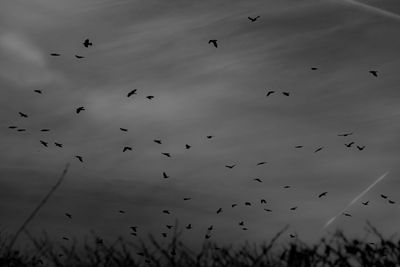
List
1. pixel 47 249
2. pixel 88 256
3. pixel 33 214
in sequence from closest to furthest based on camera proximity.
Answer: pixel 33 214 → pixel 47 249 → pixel 88 256

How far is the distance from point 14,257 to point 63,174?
13.9 metres

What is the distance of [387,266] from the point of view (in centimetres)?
2125

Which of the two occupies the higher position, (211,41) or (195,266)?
(211,41)

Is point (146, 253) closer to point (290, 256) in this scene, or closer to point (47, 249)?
point (47, 249)

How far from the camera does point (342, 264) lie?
1936 centimetres

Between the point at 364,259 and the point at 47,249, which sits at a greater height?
the point at 47,249

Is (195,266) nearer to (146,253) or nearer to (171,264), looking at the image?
(171,264)

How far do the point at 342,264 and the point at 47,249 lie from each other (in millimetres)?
11854

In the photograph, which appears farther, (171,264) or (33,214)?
(171,264)

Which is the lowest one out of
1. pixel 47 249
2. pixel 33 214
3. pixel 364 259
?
pixel 364 259

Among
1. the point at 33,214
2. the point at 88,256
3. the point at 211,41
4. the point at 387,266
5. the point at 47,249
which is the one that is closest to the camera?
the point at 33,214

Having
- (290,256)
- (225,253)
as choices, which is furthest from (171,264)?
(290,256)

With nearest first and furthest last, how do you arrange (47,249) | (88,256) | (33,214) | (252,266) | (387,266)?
(33,214) → (47,249) → (252,266) → (88,256) → (387,266)

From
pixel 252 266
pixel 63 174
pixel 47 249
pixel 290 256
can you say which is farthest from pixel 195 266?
pixel 63 174
